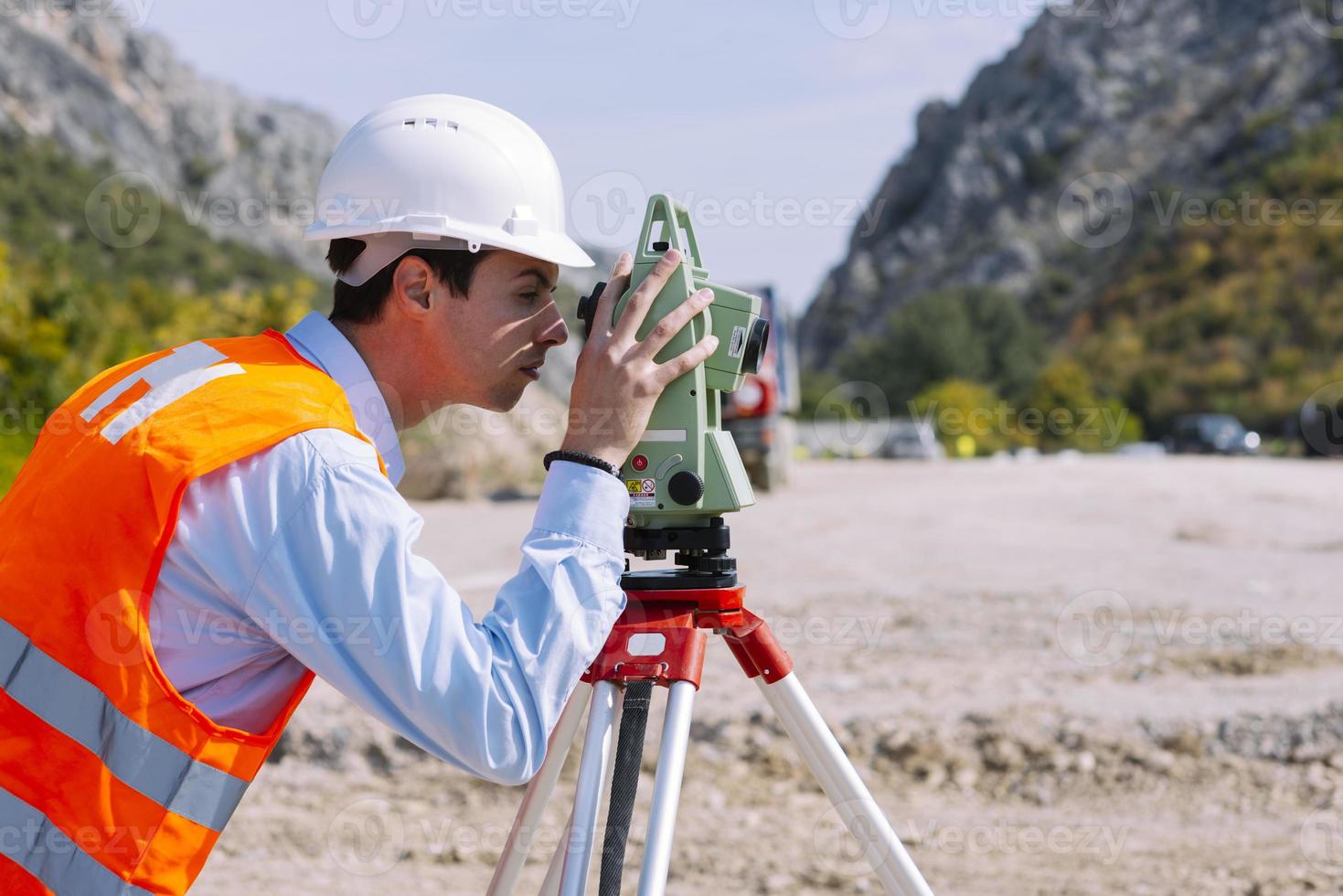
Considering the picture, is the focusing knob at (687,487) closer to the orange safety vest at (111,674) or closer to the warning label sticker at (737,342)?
the warning label sticker at (737,342)

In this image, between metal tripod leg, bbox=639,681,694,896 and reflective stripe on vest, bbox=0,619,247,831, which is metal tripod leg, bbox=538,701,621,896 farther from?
reflective stripe on vest, bbox=0,619,247,831

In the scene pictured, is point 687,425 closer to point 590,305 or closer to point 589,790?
point 590,305

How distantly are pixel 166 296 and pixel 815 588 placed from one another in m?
40.7

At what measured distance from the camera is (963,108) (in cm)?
9500

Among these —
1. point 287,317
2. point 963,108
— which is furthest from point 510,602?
point 963,108

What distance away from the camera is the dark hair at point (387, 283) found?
1689 mm

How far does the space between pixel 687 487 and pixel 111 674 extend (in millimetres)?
838

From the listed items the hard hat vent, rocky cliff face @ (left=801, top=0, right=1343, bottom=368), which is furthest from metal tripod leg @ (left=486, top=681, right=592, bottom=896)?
rocky cliff face @ (left=801, top=0, right=1343, bottom=368)

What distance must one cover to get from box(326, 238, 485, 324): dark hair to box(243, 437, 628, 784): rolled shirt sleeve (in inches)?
14.2

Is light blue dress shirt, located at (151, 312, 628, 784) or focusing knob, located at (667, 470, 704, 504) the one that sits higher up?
focusing knob, located at (667, 470, 704, 504)

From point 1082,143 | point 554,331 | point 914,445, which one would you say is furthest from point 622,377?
point 1082,143

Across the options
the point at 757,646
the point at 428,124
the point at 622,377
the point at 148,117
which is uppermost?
the point at 148,117

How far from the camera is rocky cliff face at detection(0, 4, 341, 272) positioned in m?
70.0

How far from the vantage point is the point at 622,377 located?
162 cm
